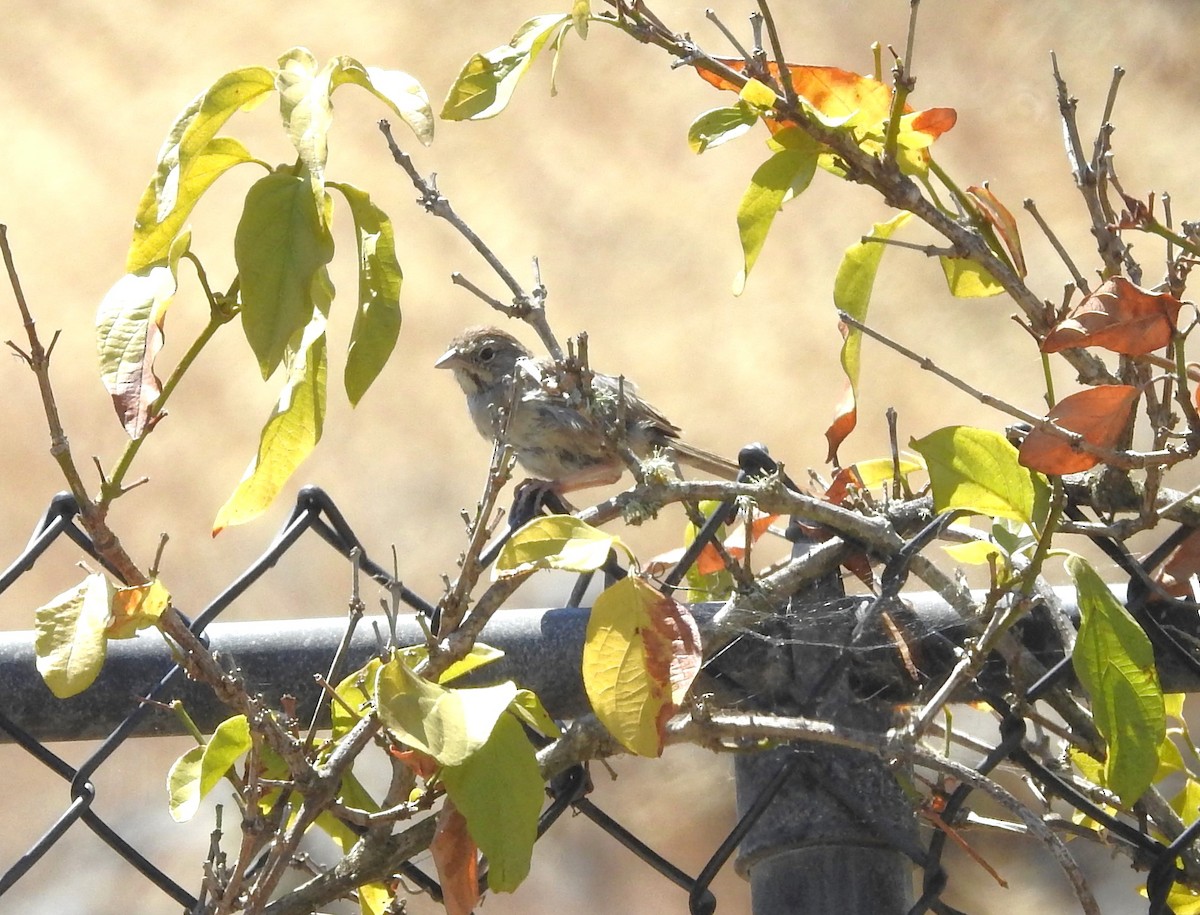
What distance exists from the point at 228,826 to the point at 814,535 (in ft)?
3.82

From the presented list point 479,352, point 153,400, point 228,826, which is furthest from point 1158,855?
point 479,352

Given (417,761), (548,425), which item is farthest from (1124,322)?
(548,425)

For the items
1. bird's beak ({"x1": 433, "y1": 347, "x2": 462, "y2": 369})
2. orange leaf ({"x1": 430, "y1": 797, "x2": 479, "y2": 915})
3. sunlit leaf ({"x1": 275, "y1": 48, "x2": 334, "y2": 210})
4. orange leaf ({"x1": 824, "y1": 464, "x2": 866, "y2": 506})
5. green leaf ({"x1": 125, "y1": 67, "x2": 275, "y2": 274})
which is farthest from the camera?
bird's beak ({"x1": 433, "y1": 347, "x2": 462, "y2": 369})

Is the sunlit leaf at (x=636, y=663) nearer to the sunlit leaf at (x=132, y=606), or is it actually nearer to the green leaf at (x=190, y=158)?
the sunlit leaf at (x=132, y=606)

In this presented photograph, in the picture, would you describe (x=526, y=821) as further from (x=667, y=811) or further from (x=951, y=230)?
(x=667, y=811)

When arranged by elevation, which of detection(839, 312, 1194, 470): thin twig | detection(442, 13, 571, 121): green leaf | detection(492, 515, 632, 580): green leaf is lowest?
detection(492, 515, 632, 580): green leaf

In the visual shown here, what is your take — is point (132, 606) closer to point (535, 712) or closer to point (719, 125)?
point (535, 712)

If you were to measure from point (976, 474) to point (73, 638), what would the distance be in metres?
0.68

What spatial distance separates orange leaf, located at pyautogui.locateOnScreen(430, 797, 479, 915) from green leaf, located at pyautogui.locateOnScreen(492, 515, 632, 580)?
216 mm

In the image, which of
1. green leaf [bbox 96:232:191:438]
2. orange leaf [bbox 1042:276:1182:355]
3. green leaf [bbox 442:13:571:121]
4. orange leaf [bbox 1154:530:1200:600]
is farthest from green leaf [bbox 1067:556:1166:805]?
green leaf [bbox 96:232:191:438]

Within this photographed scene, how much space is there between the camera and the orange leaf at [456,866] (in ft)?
3.52

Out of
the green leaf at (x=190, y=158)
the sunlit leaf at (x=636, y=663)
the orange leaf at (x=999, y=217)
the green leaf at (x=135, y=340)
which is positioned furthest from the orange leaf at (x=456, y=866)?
the orange leaf at (x=999, y=217)

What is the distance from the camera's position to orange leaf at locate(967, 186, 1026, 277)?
50.4 inches

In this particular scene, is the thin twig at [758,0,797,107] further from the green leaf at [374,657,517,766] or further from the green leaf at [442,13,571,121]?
the green leaf at [374,657,517,766]
